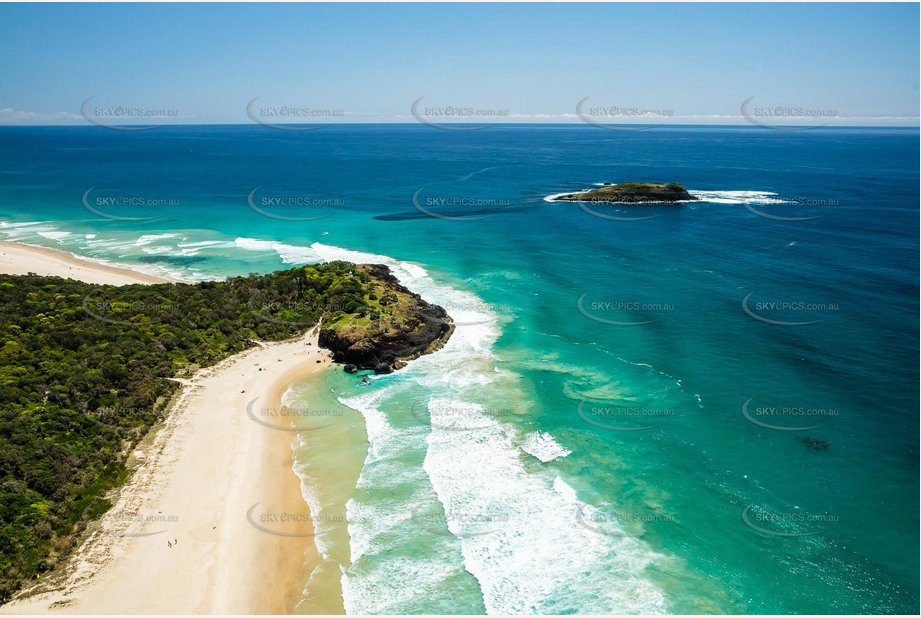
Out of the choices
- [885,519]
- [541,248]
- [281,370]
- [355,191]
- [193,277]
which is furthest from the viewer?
[355,191]

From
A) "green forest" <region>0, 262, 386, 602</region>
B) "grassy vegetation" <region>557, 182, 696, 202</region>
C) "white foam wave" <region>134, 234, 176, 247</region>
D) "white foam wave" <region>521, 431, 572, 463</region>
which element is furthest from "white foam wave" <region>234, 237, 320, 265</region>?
"grassy vegetation" <region>557, 182, 696, 202</region>

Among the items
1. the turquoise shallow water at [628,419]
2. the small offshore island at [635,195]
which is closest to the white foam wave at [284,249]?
the turquoise shallow water at [628,419]

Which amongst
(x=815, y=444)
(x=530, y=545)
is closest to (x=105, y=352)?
(x=530, y=545)

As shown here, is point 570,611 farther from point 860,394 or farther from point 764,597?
point 860,394

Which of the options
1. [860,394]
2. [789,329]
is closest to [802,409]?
[860,394]

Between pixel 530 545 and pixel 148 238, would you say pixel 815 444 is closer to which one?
pixel 530 545
